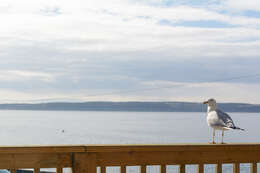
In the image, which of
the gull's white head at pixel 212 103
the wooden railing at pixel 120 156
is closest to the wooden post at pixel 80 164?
the wooden railing at pixel 120 156

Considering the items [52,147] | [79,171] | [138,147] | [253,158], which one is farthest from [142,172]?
[253,158]

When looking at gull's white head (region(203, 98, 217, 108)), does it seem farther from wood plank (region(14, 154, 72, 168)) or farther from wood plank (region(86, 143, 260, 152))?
wood plank (region(14, 154, 72, 168))

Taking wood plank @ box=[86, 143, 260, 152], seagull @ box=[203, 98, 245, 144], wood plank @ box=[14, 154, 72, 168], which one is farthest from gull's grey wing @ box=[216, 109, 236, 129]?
wood plank @ box=[14, 154, 72, 168]

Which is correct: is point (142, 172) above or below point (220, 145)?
below

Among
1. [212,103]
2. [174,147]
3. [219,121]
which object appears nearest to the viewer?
[174,147]

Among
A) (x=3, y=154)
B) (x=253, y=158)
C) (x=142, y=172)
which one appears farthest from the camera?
(x=253, y=158)

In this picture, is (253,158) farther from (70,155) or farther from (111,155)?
(70,155)

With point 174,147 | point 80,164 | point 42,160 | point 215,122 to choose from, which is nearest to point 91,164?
point 80,164

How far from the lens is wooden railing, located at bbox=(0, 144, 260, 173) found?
10.0 feet

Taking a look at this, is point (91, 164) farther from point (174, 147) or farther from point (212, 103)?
point (212, 103)

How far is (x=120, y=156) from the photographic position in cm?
323

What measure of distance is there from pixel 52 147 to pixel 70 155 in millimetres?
145

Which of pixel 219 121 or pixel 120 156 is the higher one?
pixel 219 121

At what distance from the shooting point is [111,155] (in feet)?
10.6
